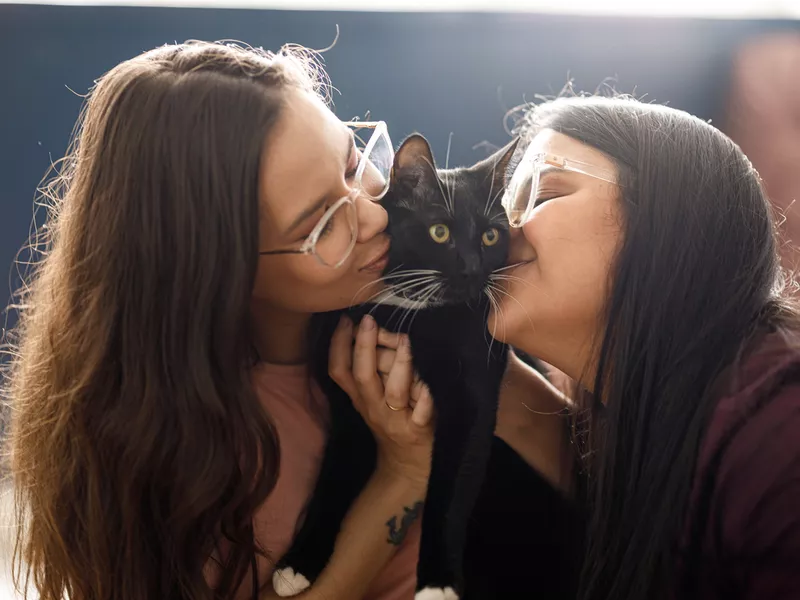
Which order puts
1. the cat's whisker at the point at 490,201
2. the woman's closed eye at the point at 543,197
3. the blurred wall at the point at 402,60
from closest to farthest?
the woman's closed eye at the point at 543,197
the cat's whisker at the point at 490,201
the blurred wall at the point at 402,60

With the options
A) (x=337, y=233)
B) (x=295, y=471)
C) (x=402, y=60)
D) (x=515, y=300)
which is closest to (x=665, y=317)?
(x=515, y=300)

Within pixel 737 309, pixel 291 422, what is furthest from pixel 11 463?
pixel 737 309

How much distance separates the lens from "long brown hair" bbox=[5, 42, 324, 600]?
2.99 ft

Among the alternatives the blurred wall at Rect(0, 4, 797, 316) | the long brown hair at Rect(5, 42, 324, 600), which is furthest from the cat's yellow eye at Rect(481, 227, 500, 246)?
the blurred wall at Rect(0, 4, 797, 316)

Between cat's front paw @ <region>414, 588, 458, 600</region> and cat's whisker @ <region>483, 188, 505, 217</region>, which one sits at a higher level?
cat's whisker @ <region>483, 188, 505, 217</region>

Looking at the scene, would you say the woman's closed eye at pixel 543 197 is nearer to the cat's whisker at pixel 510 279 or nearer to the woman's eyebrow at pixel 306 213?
the cat's whisker at pixel 510 279

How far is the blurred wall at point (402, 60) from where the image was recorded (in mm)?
1778

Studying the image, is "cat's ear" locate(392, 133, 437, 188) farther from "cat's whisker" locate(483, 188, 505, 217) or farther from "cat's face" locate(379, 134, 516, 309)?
"cat's whisker" locate(483, 188, 505, 217)

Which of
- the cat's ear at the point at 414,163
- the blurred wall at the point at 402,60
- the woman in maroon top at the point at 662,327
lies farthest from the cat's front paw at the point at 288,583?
the blurred wall at the point at 402,60

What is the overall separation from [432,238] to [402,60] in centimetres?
91

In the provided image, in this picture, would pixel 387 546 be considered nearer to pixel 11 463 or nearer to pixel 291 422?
pixel 291 422

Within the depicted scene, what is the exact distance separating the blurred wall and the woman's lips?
86 cm

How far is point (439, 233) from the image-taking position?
1108mm

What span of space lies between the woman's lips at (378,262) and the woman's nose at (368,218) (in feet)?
0.15
